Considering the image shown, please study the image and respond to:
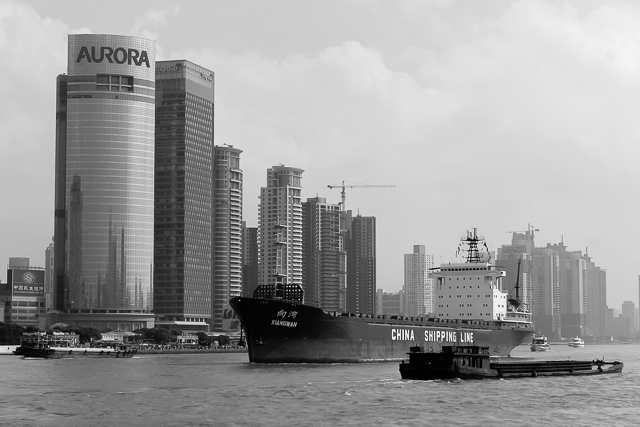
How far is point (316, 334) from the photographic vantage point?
322ft

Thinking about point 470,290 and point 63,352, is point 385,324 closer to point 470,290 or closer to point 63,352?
point 470,290

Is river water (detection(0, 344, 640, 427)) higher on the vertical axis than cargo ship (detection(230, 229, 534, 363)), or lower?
lower

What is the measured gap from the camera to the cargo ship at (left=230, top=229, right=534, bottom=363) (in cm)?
9700

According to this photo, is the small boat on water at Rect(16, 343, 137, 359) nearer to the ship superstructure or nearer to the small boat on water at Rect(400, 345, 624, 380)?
the ship superstructure

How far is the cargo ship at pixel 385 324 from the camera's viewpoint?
318ft

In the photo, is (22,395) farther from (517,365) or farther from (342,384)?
(517,365)

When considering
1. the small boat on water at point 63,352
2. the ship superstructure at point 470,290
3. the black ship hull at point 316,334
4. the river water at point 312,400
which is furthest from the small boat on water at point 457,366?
the small boat on water at point 63,352

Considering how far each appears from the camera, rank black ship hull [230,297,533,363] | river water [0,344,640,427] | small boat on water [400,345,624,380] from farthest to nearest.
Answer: black ship hull [230,297,533,363] → small boat on water [400,345,624,380] → river water [0,344,640,427]

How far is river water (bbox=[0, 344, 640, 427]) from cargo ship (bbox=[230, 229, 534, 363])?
10.0 metres

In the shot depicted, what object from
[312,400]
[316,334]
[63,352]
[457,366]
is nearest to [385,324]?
[316,334]

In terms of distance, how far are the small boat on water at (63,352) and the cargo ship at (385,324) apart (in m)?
45.2

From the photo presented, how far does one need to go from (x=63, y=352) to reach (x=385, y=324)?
56.9 metres

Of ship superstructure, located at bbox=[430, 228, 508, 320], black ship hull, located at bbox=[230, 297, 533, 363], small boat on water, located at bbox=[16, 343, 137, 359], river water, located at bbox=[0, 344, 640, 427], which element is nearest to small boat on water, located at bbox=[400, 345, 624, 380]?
river water, located at bbox=[0, 344, 640, 427]

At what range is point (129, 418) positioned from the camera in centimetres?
5534
